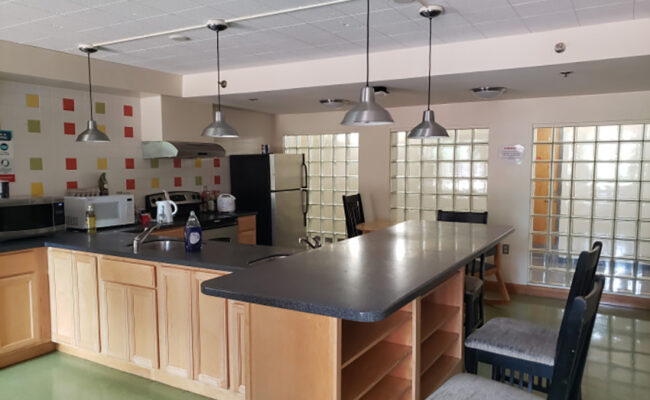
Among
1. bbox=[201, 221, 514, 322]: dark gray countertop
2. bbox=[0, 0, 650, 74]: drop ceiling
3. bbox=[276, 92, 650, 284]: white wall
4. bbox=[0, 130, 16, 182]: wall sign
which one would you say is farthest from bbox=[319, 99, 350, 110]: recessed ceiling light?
bbox=[0, 130, 16, 182]: wall sign

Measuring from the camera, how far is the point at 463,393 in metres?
1.61

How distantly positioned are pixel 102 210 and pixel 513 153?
4030mm

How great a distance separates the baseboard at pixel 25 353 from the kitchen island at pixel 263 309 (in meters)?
0.02

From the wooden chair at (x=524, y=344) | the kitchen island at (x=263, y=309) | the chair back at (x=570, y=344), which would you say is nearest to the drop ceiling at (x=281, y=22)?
the kitchen island at (x=263, y=309)

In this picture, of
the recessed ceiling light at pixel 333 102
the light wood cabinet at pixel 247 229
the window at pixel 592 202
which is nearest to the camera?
the window at pixel 592 202

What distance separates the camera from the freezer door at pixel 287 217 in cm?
560

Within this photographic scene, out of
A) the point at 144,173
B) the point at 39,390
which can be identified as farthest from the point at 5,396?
the point at 144,173

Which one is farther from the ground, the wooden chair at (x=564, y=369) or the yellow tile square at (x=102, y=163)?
the yellow tile square at (x=102, y=163)

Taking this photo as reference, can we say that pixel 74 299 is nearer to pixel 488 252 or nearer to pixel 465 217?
pixel 465 217

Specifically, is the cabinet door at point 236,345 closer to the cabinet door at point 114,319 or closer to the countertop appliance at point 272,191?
the cabinet door at point 114,319

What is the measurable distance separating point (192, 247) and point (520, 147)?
3.61m

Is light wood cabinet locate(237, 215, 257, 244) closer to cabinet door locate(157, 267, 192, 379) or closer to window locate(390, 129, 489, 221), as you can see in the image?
window locate(390, 129, 489, 221)

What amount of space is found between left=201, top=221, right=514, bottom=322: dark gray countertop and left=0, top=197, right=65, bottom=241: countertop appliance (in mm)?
2283

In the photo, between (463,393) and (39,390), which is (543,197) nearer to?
(463,393)
